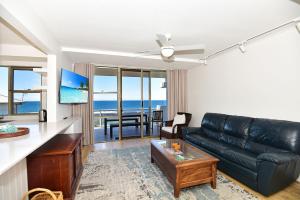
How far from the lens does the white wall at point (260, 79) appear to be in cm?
260

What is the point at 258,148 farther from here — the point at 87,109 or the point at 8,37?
the point at 8,37

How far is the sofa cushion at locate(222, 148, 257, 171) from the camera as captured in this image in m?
2.31

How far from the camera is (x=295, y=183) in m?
2.51

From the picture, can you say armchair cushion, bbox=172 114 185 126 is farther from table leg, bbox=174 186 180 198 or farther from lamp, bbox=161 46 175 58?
table leg, bbox=174 186 180 198

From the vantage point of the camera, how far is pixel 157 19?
2355 mm

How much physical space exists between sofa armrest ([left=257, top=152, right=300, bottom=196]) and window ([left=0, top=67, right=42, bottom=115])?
4.90 metres

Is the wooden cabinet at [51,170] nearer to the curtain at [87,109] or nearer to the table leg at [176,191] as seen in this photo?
the table leg at [176,191]

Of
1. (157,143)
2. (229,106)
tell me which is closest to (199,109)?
(229,106)

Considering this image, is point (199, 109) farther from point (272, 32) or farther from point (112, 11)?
point (112, 11)

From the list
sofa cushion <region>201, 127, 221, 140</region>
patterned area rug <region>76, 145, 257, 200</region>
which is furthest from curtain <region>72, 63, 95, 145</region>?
sofa cushion <region>201, 127, 221, 140</region>

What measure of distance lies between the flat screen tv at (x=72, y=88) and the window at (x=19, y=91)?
120 cm

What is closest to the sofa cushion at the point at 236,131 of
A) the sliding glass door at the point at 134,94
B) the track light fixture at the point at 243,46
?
the track light fixture at the point at 243,46

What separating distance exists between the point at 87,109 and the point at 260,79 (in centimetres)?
432

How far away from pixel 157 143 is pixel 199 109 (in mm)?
2512
